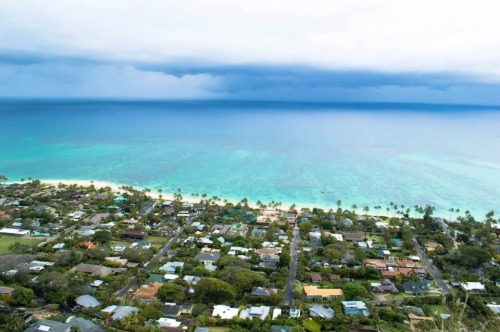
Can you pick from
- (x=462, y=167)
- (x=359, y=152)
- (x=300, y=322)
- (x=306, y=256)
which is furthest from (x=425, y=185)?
(x=300, y=322)

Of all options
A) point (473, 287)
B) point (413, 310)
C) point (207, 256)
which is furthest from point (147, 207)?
point (473, 287)

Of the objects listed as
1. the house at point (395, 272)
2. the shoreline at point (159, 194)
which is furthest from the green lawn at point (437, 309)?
the shoreline at point (159, 194)

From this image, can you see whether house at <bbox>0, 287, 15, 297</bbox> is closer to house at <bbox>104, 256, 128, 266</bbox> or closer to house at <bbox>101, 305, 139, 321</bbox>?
house at <bbox>101, 305, 139, 321</bbox>

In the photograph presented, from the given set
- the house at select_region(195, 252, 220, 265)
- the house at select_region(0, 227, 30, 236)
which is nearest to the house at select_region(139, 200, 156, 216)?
the house at select_region(0, 227, 30, 236)

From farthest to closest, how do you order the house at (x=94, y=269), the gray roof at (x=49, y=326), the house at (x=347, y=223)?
the house at (x=347, y=223), the house at (x=94, y=269), the gray roof at (x=49, y=326)

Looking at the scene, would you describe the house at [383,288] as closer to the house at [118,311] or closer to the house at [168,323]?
the house at [168,323]

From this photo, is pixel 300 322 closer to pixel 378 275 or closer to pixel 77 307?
pixel 378 275

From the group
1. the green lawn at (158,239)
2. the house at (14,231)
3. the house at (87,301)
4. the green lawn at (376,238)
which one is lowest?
the house at (14,231)
